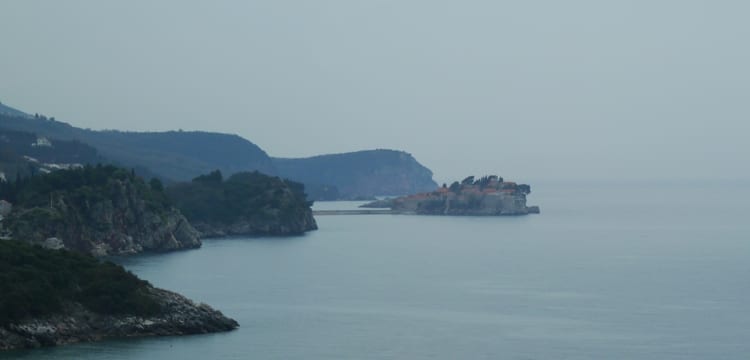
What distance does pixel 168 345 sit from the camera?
43.4 metres

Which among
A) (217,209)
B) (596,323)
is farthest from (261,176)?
(596,323)

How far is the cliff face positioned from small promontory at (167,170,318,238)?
1858 centimetres

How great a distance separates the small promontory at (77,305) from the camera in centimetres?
4234

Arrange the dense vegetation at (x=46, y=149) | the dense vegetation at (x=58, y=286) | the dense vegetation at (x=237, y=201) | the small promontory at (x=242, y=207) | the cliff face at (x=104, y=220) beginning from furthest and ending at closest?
the dense vegetation at (x=46, y=149) < the dense vegetation at (x=237, y=201) < the small promontory at (x=242, y=207) < the cliff face at (x=104, y=220) < the dense vegetation at (x=58, y=286)

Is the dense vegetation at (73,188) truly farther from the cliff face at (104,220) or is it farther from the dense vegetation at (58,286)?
the dense vegetation at (58,286)

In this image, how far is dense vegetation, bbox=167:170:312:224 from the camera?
384 feet

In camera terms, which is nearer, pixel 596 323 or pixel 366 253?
pixel 596 323

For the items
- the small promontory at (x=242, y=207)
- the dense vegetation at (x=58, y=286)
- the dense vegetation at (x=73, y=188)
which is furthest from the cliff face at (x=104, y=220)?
the dense vegetation at (x=58, y=286)

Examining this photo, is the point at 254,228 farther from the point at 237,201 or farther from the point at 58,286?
the point at 58,286

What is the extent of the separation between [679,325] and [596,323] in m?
3.34

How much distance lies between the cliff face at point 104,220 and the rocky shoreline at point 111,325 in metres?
31.0

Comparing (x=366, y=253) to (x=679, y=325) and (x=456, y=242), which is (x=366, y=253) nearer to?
(x=456, y=242)

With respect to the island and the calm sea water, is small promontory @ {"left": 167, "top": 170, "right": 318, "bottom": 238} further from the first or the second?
the island

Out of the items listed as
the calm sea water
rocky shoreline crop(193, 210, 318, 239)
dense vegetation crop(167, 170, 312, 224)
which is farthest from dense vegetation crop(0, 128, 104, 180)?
the calm sea water
